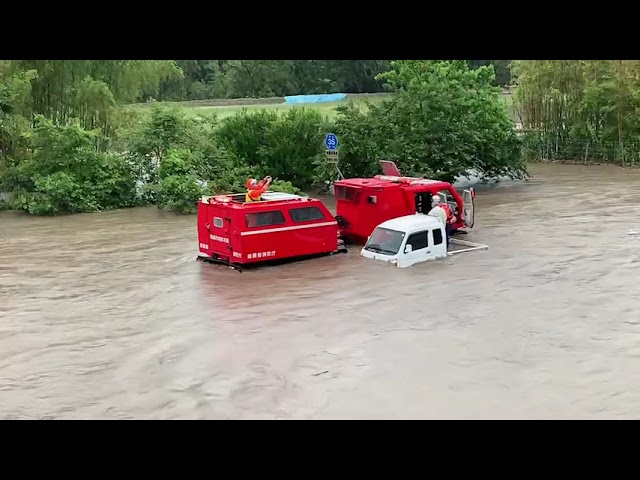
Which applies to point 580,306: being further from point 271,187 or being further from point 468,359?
point 271,187

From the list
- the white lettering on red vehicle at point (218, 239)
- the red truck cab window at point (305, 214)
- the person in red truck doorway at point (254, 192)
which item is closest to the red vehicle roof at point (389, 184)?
the red truck cab window at point (305, 214)

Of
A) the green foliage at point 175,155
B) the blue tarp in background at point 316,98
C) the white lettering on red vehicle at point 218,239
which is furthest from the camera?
the blue tarp in background at point 316,98

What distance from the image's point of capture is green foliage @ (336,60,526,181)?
1074 inches

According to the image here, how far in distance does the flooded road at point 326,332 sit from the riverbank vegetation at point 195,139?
6.62m

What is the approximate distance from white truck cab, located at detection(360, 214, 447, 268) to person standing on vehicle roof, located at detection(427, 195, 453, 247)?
253 millimetres

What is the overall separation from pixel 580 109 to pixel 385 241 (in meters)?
21.7

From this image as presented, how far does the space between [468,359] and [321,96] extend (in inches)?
1189

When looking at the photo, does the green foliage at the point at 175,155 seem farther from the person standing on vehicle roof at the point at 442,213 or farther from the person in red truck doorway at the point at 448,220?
the person standing on vehicle roof at the point at 442,213

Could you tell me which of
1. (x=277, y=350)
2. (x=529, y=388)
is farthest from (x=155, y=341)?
(x=529, y=388)

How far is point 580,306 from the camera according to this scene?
528 inches

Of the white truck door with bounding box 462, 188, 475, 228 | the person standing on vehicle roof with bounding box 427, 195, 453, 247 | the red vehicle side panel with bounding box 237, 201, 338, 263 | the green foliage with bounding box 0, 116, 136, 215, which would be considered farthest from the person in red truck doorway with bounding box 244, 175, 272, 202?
the green foliage with bounding box 0, 116, 136, 215

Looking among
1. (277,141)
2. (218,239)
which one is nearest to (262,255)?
(218,239)

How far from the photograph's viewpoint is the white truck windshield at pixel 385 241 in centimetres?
1675

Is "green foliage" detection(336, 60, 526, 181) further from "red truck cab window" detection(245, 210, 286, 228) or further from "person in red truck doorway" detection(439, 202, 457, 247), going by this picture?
"red truck cab window" detection(245, 210, 286, 228)
